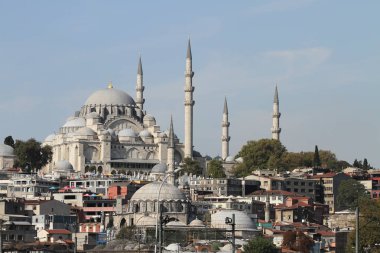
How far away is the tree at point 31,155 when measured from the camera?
372 feet

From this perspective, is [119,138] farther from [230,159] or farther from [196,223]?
[196,223]

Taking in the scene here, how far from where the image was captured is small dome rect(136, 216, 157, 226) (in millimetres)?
78988

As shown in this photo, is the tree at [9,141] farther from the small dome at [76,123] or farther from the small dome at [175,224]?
the small dome at [175,224]

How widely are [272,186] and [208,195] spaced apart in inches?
270

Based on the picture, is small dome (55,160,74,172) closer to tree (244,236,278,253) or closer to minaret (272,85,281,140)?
minaret (272,85,281,140)

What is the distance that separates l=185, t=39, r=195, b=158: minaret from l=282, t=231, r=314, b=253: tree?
119 feet

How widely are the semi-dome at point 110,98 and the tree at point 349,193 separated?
2661cm

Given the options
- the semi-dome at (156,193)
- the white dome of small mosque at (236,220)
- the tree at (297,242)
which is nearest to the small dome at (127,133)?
the semi-dome at (156,193)

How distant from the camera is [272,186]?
4195 inches

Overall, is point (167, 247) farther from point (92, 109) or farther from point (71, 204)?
point (92, 109)

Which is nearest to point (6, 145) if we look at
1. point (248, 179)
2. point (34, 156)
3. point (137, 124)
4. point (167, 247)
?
point (34, 156)

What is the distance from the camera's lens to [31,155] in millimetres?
113562

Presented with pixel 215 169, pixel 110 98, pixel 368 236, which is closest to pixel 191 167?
pixel 215 169

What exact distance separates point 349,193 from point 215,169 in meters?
12.4
